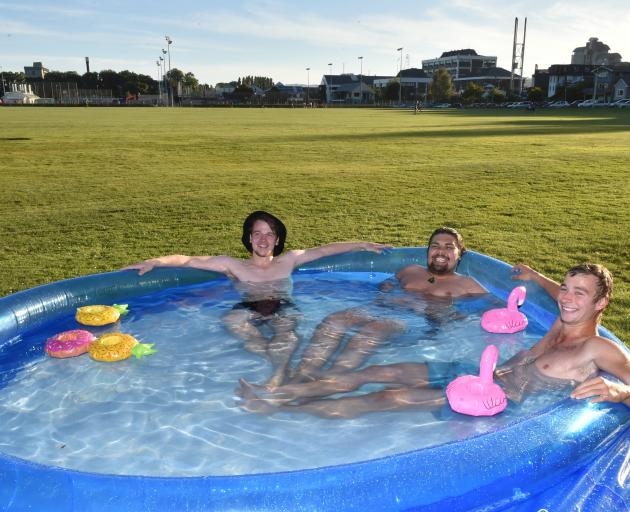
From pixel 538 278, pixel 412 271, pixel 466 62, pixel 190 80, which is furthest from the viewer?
pixel 466 62

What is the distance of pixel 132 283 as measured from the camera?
5.55 metres

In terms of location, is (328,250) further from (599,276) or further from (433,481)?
(433,481)

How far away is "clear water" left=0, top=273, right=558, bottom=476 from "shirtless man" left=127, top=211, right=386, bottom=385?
0.16 meters

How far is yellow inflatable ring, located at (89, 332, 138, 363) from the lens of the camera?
4312mm

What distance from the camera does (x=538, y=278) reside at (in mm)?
4523

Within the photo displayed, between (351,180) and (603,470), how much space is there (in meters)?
10.1

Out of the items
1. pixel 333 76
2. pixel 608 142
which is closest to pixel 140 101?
pixel 333 76

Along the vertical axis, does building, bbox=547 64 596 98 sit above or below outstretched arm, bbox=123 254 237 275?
above

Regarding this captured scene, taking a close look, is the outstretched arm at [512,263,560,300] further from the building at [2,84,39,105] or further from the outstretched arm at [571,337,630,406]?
the building at [2,84,39,105]

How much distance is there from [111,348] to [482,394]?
2650 millimetres

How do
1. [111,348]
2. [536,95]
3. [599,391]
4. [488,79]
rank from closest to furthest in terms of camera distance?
[599,391], [111,348], [536,95], [488,79]

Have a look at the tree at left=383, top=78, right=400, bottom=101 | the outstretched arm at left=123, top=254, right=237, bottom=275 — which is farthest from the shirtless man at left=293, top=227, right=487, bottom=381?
the tree at left=383, top=78, right=400, bottom=101

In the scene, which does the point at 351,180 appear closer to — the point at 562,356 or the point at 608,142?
the point at 562,356

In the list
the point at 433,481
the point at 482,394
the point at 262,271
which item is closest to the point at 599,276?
the point at 482,394
